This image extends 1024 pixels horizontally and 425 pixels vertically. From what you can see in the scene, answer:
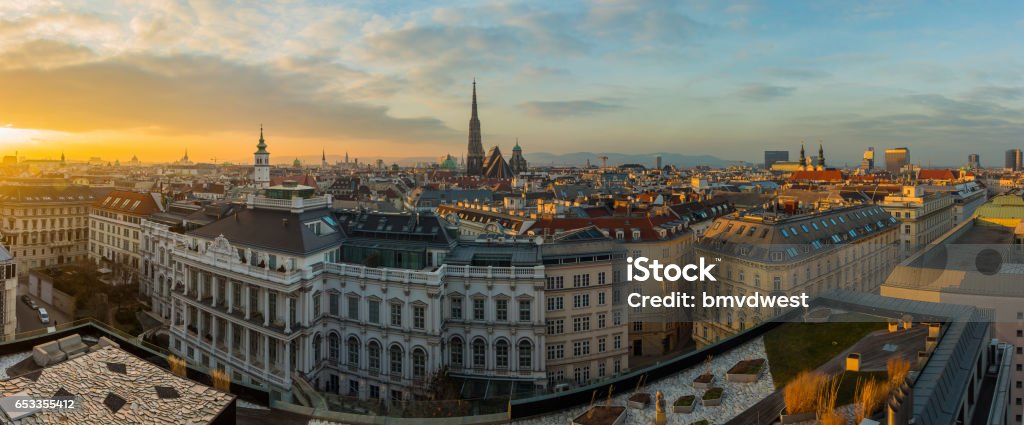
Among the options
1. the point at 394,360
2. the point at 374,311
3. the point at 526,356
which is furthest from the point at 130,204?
the point at 526,356

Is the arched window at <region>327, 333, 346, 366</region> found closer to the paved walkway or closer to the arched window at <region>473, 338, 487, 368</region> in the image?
the arched window at <region>473, 338, 487, 368</region>

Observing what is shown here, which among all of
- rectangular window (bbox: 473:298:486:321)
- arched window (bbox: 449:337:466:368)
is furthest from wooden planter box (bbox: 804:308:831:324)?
arched window (bbox: 449:337:466:368)

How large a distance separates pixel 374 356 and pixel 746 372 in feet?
102

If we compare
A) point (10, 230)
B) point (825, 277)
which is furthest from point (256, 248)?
point (10, 230)

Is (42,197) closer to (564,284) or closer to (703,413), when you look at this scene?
(564,284)

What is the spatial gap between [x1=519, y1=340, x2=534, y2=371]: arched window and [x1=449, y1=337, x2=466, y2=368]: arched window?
4.82 metres

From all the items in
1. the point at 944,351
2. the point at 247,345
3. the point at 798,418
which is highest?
the point at 944,351

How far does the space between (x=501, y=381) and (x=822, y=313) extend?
966 inches

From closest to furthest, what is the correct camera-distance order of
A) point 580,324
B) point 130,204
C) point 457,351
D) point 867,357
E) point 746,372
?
point 867,357 → point 746,372 → point 457,351 → point 580,324 → point 130,204

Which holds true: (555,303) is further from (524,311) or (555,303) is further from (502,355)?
(502,355)

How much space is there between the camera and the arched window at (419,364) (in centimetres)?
4956

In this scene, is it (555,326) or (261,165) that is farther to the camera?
(261,165)

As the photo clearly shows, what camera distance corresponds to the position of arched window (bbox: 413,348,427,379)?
163 feet

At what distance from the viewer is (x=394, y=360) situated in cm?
5075
